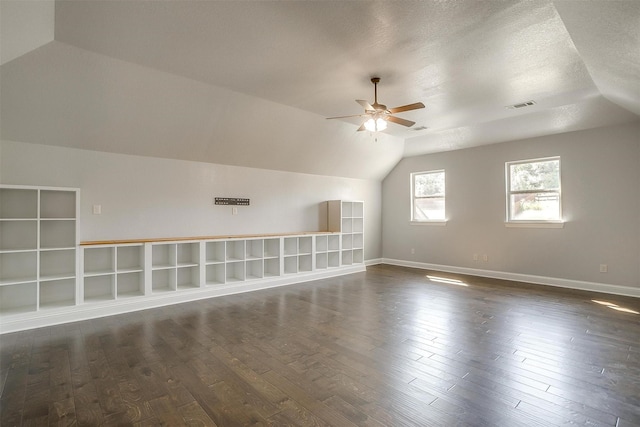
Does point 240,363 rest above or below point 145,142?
below

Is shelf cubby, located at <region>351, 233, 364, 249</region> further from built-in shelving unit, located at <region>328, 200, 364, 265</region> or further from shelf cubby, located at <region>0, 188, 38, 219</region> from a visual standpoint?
shelf cubby, located at <region>0, 188, 38, 219</region>

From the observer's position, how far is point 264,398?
7.30ft

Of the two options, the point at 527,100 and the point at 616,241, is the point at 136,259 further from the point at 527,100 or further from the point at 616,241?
the point at 616,241

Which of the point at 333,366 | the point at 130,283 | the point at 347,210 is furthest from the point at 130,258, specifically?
the point at 347,210

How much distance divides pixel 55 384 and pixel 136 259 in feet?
8.09

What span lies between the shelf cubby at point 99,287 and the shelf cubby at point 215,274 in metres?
1.28

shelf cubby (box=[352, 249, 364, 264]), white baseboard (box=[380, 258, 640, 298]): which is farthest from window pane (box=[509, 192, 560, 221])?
shelf cubby (box=[352, 249, 364, 264])

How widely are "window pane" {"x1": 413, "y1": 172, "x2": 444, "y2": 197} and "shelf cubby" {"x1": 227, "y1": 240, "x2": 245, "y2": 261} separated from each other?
4327 millimetres

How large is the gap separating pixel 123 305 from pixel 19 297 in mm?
1111

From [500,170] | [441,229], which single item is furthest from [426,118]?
[441,229]

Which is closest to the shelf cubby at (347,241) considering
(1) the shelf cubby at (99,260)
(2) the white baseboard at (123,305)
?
(2) the white baseboard at (123,305)

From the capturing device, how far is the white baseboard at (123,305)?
11.7 ft

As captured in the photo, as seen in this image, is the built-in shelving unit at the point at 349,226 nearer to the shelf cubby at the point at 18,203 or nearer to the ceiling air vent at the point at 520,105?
the ceiling air vent at the point at 520,105

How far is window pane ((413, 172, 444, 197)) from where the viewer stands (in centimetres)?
733
